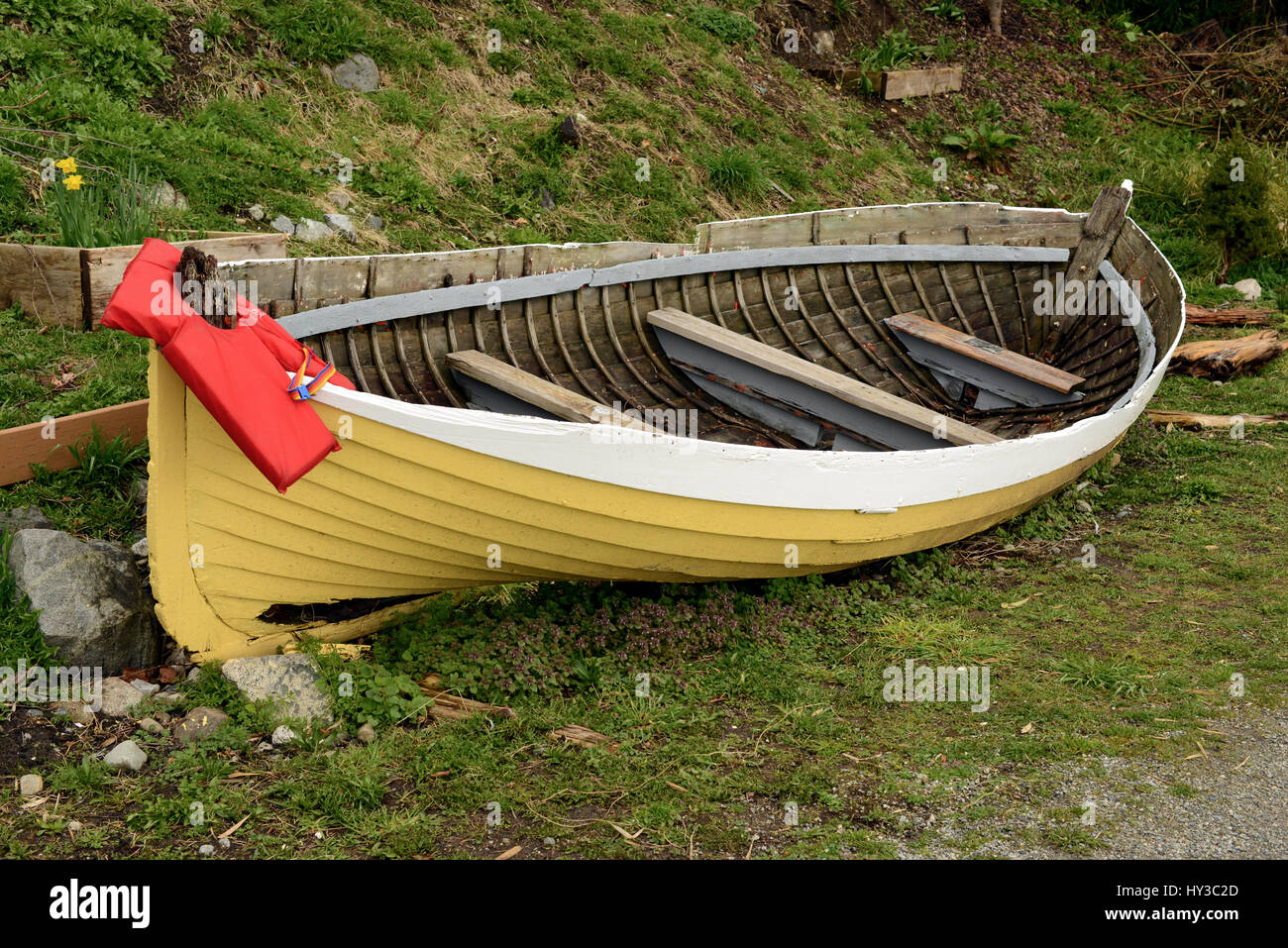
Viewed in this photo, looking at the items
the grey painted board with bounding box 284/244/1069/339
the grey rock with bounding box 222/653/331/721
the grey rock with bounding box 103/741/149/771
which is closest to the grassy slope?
the grey rock with bounding box 103/741/149/771

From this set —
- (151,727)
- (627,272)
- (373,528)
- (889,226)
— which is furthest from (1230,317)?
(151,727)

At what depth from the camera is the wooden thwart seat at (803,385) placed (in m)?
5.92

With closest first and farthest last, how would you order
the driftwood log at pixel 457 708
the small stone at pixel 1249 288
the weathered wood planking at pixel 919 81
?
the driftwood log at pixel 457 708, the small stone at pixel 1249 288, the weathered wood planking at pixel 919 81

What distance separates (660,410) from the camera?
20.4 ft

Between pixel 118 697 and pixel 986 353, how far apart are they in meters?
5.35

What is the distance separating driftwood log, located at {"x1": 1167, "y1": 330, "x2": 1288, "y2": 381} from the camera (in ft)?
30.1

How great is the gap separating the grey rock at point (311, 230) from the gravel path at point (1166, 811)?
228 inches

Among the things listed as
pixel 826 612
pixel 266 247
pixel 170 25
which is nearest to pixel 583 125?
pixel 170 25

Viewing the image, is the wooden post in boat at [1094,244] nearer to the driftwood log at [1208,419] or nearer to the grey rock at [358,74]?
the driftwood log at [1208,419]

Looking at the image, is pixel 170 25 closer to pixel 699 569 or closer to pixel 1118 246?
pixel 699 569

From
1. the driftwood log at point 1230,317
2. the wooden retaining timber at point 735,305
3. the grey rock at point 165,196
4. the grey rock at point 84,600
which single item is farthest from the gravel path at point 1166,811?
the driftwood log at point 1230,317

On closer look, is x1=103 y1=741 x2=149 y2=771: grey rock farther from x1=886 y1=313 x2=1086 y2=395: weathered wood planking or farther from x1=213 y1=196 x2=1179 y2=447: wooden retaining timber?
x1=886 y1=313 x2=1086 y2=395: weathered wood planking

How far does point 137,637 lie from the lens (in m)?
4.46

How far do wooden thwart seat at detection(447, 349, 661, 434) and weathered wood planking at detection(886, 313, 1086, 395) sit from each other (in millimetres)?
2857
